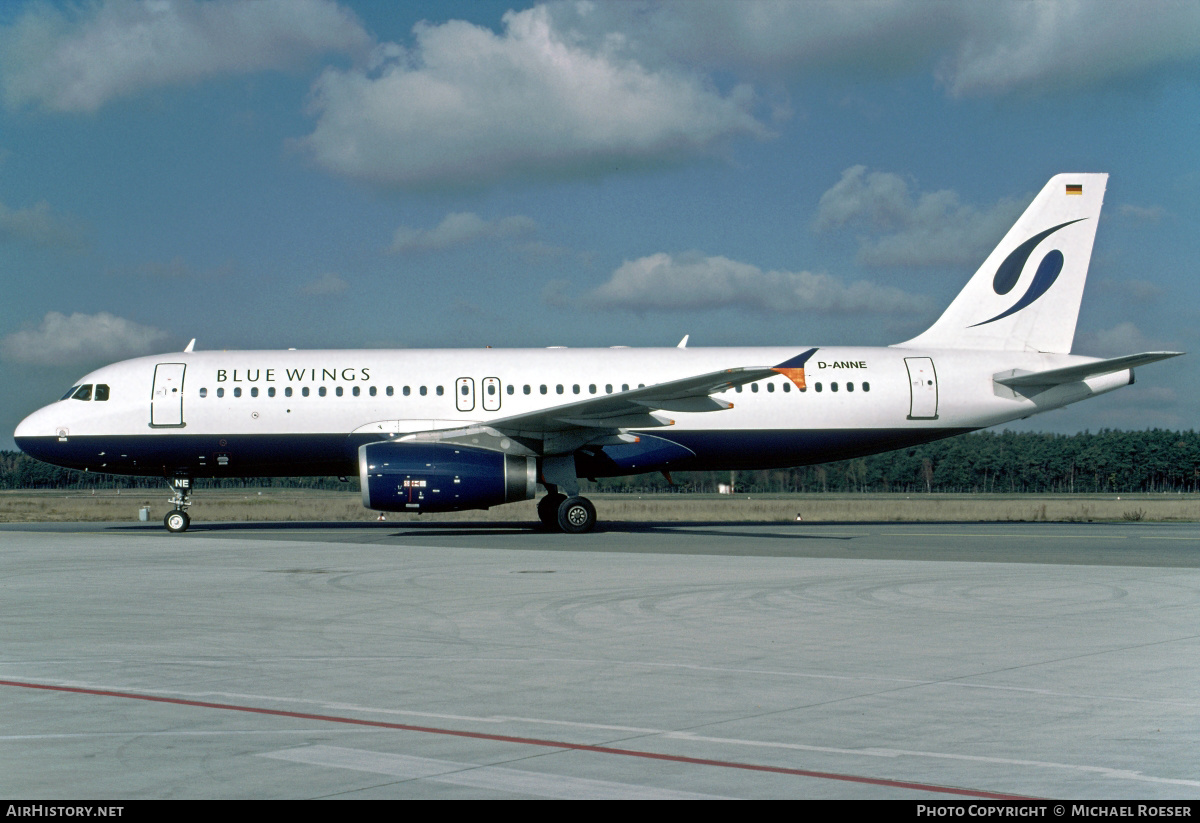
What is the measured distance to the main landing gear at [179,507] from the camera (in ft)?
82.5

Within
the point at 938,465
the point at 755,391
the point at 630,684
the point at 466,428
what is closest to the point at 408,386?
the point at 466,428

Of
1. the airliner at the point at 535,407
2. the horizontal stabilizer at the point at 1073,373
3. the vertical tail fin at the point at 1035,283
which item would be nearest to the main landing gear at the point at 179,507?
the airliner at the point at 535,407

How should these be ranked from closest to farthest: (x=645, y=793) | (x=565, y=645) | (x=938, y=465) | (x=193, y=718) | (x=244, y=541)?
(x=645, y=793) < (x=193, y=718) < (x=565, y=645) < (x=244, y=541) < (x=938, y=465)

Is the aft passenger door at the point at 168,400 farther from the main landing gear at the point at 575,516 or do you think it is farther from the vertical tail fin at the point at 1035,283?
the vertical tail fin at the point at 1035,283

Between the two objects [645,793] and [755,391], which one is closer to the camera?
[645,793]

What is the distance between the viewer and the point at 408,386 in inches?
985

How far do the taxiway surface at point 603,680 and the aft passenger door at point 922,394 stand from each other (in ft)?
32.8

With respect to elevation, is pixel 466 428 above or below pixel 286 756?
above

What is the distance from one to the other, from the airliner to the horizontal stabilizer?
1.8 inches

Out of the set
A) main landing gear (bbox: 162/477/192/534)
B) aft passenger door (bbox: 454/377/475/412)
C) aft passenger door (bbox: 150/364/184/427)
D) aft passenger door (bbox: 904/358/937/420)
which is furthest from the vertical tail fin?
main landing gear (bbox: 162/477/192/534)

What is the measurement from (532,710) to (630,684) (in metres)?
1.00

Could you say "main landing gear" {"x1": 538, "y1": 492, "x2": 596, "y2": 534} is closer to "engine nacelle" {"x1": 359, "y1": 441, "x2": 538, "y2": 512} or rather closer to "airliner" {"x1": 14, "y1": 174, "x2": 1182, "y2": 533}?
"airliner" {"x1": 14, "y1": 174, "x2": 1182, "y2": 533}

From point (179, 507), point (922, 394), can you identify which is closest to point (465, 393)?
point (179, 507)

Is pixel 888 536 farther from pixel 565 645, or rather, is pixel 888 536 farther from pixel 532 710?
pixel 532 710
